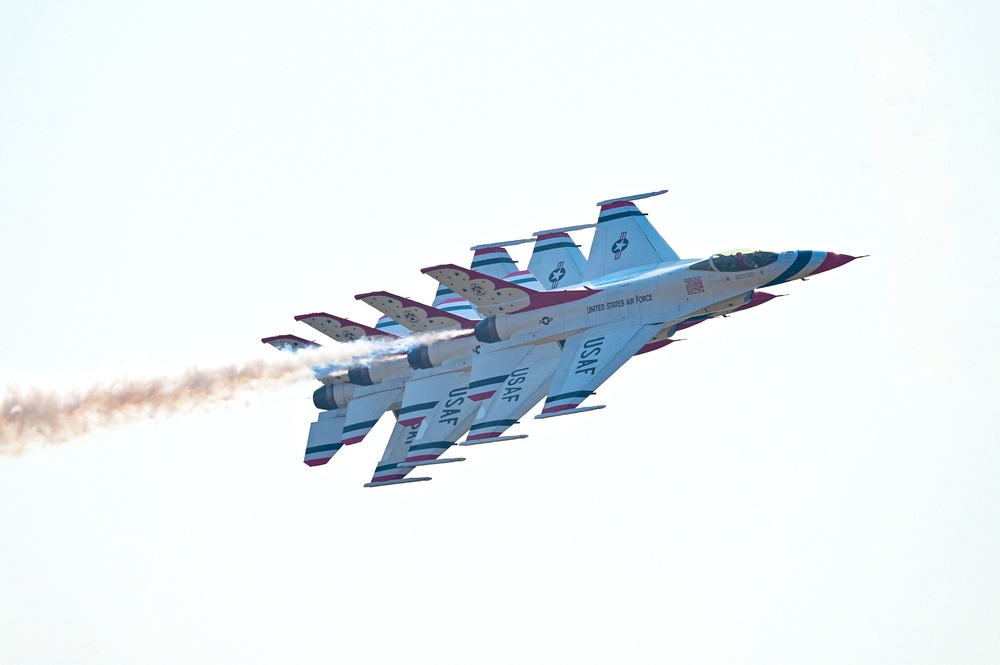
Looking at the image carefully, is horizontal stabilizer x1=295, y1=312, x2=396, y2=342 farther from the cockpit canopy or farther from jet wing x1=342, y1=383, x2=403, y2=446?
the cockpit canopy

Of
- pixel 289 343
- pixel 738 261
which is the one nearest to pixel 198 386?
pixel 289 343

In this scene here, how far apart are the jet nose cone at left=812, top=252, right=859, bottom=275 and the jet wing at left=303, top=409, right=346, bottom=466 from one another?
658 inches

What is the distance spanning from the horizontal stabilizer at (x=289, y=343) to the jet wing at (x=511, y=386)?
684 centimetres

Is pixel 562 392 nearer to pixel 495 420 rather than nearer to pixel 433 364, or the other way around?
pixel 495 420

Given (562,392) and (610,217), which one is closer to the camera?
(562,392)

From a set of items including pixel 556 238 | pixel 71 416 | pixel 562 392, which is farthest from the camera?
pixel 556 238

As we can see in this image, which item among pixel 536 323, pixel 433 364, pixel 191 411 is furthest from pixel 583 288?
pixel 191 411

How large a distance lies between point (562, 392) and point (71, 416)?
16.0 meters

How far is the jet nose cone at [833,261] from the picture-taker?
56.4 meters

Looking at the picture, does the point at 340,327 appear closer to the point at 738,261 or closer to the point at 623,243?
the point at 623,243

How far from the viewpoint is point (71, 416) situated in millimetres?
60844

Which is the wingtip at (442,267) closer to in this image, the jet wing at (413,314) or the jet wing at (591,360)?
the jet wing at (413,314)

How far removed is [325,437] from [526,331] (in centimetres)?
879

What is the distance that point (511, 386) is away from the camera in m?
58.5
